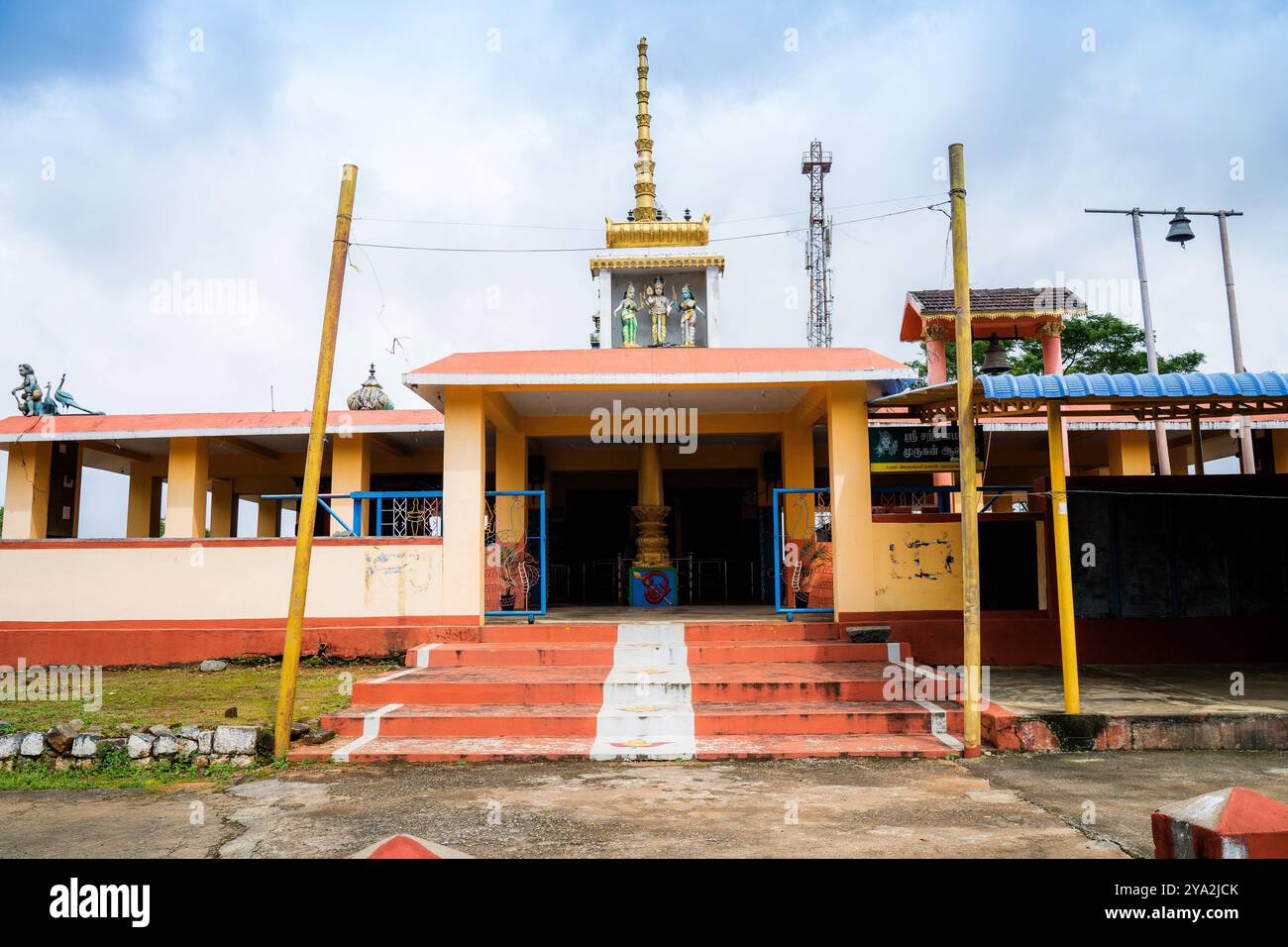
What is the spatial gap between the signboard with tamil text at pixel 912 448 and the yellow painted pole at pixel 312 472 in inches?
238

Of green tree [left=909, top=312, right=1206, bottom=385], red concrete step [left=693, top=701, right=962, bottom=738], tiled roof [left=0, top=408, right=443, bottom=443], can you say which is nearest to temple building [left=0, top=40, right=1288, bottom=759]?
red concrete step [left=693, top=701, right=962, bottom=738]

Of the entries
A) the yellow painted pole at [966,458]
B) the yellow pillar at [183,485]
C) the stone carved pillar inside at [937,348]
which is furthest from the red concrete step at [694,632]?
the yellow pillar at [183,485]

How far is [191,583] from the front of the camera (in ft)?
35.1

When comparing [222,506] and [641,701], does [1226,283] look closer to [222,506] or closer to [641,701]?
[641,701]

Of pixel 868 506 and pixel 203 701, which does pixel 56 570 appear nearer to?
pixel 203 701

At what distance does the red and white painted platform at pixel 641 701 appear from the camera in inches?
282

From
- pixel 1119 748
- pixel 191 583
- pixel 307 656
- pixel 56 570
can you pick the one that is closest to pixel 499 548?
pixel 307 656

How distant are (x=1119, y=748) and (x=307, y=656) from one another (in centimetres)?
825

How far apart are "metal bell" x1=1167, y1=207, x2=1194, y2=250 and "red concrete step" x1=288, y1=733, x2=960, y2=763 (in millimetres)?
10449

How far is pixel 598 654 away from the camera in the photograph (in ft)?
30.1

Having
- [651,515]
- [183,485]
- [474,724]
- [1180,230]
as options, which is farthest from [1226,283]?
[183,485]

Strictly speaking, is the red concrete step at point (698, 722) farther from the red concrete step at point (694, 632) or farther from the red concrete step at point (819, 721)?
the red concrete step at point (694, 632)

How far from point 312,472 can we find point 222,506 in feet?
54.1
